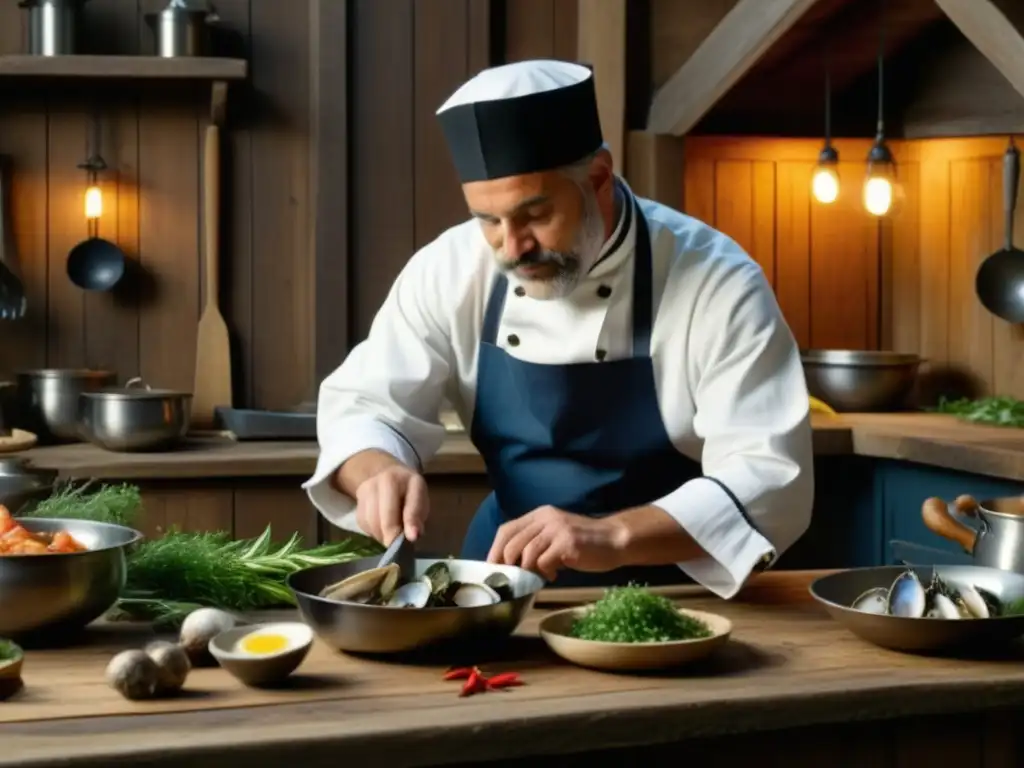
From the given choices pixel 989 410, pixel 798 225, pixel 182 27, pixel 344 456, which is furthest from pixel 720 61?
→ pixel 344 456

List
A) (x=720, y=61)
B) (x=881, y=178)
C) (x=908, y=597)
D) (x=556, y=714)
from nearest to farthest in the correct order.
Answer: (x=556, y=714) < (x=908, y=597) < (x=720, y=61) < (x=881, y=178)

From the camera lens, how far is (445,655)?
2033 mm

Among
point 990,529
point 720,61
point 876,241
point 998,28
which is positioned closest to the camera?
point 990,529

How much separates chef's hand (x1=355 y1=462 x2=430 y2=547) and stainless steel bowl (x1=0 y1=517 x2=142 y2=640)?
1.33ft

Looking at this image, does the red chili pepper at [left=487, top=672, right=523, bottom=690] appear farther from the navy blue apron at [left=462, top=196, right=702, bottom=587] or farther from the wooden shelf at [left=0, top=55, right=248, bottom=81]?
the wooden shelf at [left=0, top=55, right=248, bottom=81]

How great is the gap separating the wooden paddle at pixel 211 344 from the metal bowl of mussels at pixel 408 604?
273 cm

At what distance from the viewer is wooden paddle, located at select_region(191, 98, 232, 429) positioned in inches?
188

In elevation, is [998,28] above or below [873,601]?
above

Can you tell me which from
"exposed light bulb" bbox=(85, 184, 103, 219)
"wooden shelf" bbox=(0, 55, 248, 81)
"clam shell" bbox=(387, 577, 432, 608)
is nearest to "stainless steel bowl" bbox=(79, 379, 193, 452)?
"exposed light bulb" bbox=(85, 184, 103, 219)

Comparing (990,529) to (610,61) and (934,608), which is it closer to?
(934,608)

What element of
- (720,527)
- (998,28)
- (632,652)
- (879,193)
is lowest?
(632,652)

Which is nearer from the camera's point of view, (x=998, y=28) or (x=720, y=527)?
(x=720, y=527)

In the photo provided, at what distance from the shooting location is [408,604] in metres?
2.01

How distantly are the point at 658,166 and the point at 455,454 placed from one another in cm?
127
